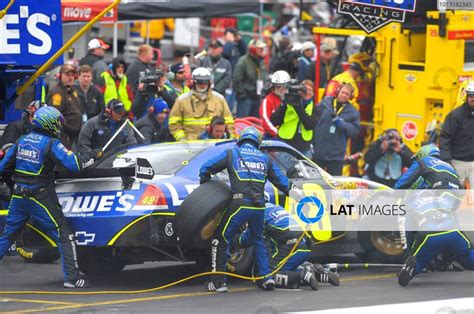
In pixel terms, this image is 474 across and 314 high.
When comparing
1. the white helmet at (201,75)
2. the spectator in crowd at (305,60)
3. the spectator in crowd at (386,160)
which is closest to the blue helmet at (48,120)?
the white helmet at (201,75)

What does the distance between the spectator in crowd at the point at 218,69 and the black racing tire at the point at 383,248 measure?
7.86 m

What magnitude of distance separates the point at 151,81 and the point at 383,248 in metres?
4.32

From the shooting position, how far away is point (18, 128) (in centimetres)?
1362

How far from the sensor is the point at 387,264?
1284 centimetres

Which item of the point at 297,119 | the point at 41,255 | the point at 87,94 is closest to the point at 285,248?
the point at 41,255

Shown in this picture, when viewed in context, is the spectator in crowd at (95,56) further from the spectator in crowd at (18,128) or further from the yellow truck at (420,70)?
the spectator in crowd at (18,128)

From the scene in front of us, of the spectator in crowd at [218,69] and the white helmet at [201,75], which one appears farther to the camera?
the spectator in crowd at [218,69]

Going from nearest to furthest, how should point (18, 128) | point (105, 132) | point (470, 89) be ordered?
point (18, 128)
point (105, 132)
point (470, 89)

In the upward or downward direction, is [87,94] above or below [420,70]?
below

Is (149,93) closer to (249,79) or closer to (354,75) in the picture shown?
(354,75)

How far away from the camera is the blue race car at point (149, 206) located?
10.8 metres

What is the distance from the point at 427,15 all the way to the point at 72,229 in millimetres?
7614

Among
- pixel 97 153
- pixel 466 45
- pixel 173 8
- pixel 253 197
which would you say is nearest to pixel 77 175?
pixel 97 153

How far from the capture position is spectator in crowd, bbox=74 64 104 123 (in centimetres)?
1625
